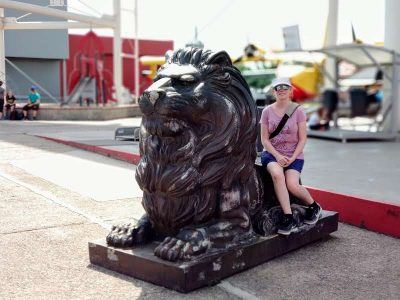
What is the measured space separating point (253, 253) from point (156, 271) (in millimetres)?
816

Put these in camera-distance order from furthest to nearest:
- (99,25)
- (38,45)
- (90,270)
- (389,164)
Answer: (38,45) < (99,25) < (389,164) < (90,270)

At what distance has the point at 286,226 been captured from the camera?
13.9ft

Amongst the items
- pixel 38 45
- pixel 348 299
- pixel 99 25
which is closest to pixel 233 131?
pixel 348 299

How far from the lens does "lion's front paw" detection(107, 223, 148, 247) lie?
3818 millimetres

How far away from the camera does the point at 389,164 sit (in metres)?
9.11

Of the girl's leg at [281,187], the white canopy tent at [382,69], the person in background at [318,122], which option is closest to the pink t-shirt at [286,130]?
the girl's leg at [281,187]

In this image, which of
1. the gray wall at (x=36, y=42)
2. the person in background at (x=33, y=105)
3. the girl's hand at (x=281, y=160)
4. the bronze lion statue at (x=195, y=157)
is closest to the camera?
the bronze lion statue at (x=195, y=157)

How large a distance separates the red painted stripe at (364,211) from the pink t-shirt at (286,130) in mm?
1287

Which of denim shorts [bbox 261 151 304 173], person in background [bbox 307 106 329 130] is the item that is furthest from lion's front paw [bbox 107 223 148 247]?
person in background [bbox 307 106 329 130]

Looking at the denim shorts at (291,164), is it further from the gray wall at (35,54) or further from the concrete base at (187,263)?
the gray wall at (35,54)

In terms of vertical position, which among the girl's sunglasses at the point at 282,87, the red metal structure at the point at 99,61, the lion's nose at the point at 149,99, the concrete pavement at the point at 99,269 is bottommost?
the concrete pavement at the point at 99,269

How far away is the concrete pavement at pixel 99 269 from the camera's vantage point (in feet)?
11.6

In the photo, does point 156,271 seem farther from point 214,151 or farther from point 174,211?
point 214,151

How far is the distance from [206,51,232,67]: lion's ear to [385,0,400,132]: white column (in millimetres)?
Result: 11076
